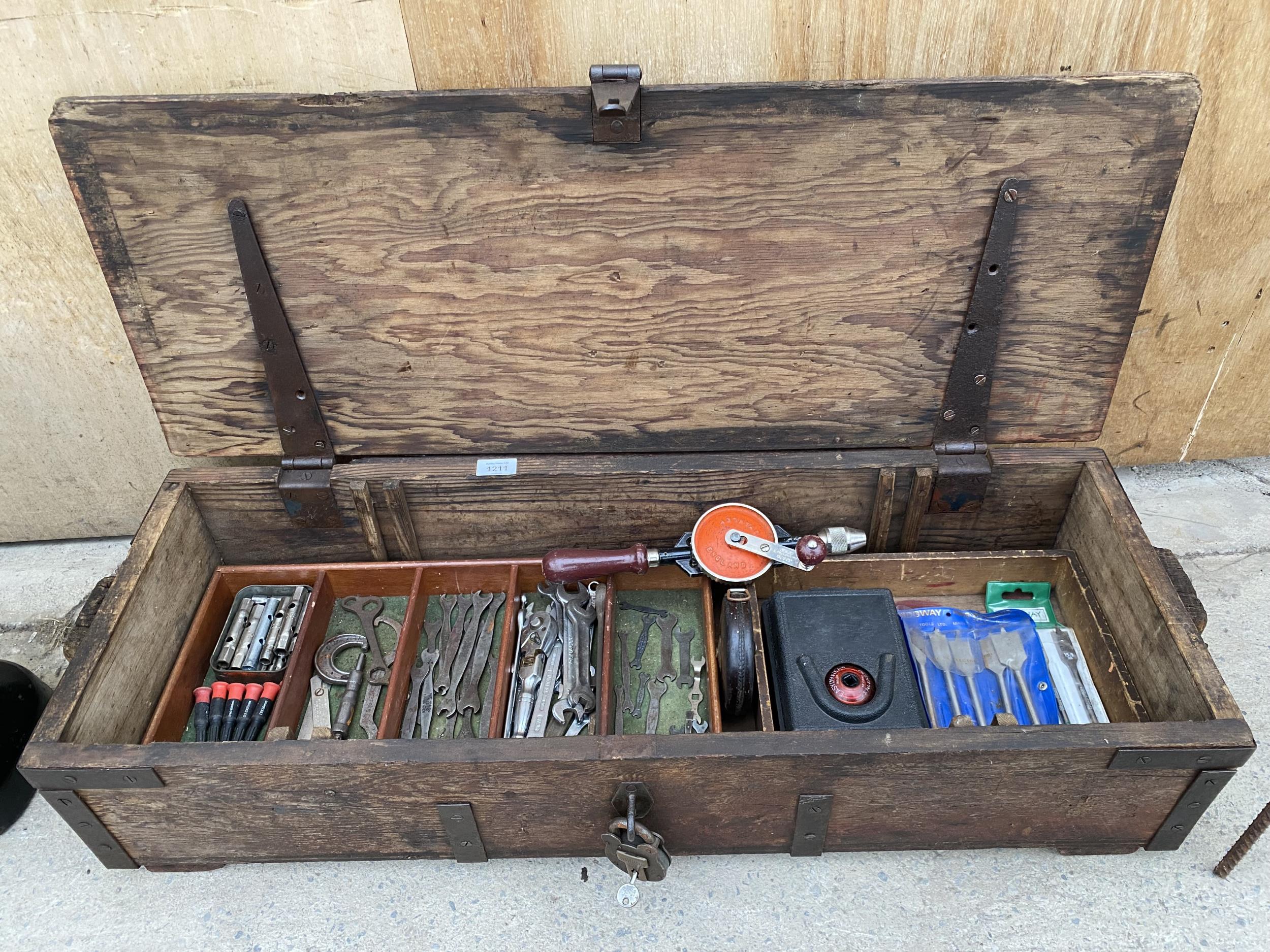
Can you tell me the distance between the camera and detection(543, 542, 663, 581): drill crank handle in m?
1.91

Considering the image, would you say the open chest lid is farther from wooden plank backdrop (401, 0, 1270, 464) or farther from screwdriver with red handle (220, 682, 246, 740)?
screwdriver with red handle (220, 682, 246, 740)

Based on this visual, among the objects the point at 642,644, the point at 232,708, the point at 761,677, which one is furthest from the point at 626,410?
the point at 232,708

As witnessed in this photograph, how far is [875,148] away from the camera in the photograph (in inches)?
62.5

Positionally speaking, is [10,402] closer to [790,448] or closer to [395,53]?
[395,53]

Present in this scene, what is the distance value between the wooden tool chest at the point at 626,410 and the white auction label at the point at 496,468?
0.04ft

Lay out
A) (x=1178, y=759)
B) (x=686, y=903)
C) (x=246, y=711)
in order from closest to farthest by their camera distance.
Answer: (x=1178, y=759) → (x=686, y=903) → (x=246, y=711)

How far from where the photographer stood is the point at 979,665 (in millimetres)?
1961

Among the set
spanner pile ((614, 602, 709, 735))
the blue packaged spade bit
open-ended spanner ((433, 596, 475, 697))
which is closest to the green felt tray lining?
spanner pile ((614, 602, 709, 735))

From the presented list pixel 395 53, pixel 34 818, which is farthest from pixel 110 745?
pixel 395 53

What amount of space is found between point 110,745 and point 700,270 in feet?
4.68

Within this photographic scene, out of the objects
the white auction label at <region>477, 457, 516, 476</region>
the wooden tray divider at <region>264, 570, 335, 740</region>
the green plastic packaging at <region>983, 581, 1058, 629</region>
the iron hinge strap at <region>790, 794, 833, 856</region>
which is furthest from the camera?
the green plastic packaging at <region>983, 581, 1058, 629</region>

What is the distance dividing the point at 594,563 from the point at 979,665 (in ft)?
3.09

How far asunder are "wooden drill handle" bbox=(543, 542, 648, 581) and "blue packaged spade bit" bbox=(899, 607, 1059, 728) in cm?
69

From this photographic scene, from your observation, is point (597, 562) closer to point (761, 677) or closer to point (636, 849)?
point (761, 677)
